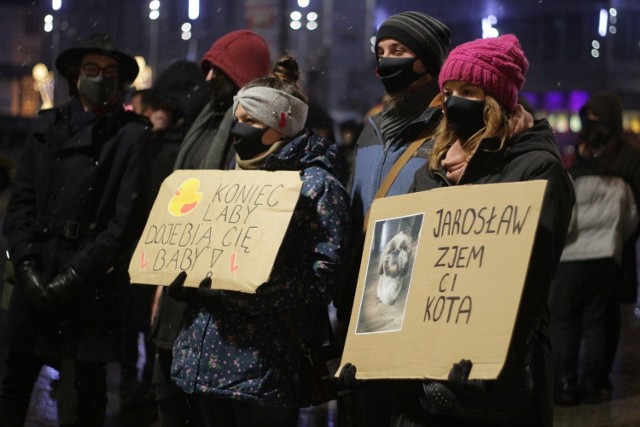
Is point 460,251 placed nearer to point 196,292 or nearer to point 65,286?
point 196,292

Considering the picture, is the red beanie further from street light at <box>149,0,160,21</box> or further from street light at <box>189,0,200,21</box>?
street light at <box>189,0,200,21</box>

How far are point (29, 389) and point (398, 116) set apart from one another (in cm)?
242

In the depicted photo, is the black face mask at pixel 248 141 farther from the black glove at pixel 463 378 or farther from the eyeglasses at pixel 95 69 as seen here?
the black glove at pixel 463 378

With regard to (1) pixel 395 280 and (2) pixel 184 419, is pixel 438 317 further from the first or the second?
(2) pixel 184 419

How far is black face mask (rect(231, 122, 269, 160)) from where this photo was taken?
178 inches

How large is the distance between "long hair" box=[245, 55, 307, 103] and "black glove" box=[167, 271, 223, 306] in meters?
0.90

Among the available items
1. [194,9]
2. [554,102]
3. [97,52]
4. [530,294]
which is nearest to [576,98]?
[554,102]

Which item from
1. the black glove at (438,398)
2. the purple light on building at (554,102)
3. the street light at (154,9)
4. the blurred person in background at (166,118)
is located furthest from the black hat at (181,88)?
the street light at (154,9)

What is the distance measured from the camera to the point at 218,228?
4355 millimetres

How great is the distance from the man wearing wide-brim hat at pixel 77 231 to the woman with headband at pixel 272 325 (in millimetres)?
1184

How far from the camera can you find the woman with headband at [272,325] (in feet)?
13.9

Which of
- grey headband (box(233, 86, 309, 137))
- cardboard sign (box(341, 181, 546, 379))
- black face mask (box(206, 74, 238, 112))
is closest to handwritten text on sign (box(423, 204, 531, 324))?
cardboard sign (box(341, 181, 546, 379))

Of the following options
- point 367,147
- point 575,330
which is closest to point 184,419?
point 367,147

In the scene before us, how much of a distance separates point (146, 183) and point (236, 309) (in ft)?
5.30
